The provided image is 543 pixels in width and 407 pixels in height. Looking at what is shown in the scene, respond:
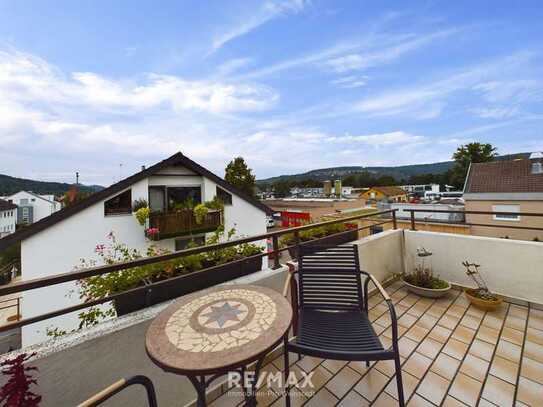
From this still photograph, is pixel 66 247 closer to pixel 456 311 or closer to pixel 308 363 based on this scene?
pixel 308 363

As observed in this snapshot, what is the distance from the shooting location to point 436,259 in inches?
125

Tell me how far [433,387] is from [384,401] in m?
0.40

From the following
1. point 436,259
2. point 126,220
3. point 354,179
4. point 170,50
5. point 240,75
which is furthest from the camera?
point 354,179

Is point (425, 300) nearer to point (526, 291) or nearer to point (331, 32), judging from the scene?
point (526, 291)

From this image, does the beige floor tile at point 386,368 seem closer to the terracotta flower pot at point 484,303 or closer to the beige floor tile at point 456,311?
the beige floor tile at point 456,311

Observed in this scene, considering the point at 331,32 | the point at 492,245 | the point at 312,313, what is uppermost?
the point at 331,32

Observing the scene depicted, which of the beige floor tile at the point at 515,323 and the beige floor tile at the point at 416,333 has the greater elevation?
the beige floor tile at the point at 515,323

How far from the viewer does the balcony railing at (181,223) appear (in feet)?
22.7

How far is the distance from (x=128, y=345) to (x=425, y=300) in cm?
315

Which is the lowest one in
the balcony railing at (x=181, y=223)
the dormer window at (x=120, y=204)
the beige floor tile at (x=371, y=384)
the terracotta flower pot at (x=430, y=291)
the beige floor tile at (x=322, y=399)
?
the beige floor tile at (x=322, y=399)

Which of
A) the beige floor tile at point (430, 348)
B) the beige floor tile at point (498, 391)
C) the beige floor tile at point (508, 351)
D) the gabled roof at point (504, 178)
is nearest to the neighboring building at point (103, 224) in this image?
the beige floor tile at point (430, 348)

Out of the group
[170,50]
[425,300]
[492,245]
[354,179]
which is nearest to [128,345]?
[425,300]

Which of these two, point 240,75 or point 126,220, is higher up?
point 240,75

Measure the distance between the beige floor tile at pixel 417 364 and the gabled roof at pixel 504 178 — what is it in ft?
50.6
